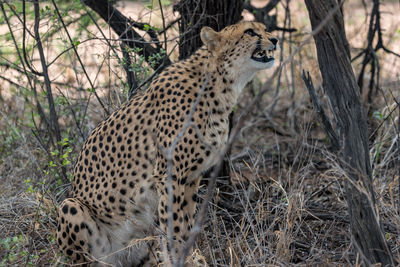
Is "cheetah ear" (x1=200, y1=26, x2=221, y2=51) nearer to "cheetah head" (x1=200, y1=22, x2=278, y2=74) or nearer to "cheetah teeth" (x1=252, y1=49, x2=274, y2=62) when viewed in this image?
"cheetah head" (x1=200, y1=22, x2=278, y2=74)

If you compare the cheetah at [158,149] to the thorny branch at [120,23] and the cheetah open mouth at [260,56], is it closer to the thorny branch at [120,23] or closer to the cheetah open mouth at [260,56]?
the cheetah open mouth at [260,56]

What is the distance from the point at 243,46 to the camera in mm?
3125

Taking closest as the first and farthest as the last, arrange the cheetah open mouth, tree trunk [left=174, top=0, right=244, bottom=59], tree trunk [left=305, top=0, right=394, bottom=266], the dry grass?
tree trunk [left=305, top=0, right=394, bottom=266] < the dry grass < the cheetah open mouth < tree trunk [left=174, top=0, right=244, bottom=59]

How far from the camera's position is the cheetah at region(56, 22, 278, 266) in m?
3.05

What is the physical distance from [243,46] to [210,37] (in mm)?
182

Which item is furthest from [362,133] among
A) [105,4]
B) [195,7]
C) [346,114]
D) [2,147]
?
[2,147]

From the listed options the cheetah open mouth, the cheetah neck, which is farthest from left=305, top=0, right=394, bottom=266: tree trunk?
the cheetah neck

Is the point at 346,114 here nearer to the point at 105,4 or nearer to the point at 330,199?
the point at 330,199

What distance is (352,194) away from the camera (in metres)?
2.61

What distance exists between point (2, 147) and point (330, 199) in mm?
2505

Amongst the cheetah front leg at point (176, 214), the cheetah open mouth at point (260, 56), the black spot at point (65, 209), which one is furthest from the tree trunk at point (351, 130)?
the black spot at point (65, 209)

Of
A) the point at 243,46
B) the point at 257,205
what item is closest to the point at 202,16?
the point at 243,46

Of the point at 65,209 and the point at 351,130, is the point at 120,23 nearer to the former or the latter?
the point at 65,209

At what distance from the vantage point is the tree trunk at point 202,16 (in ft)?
12.4
